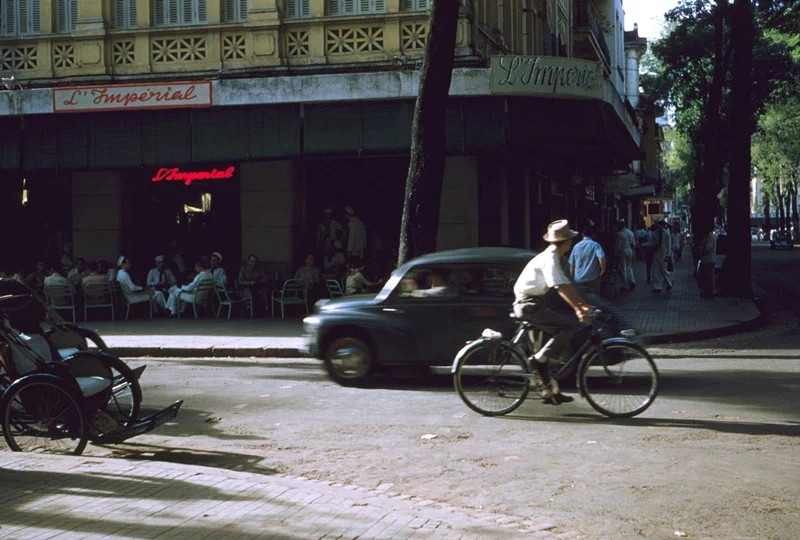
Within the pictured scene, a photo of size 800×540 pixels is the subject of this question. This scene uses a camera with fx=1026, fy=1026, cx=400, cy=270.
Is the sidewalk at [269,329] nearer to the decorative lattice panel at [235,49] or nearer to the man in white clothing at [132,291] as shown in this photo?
the man in white clothing at [132,291]

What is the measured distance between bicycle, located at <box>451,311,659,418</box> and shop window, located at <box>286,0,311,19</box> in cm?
1272

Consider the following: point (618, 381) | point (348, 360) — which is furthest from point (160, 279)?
point (618, 381)

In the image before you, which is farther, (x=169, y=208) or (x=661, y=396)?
(x=169, y=208)

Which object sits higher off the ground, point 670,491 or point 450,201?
point 450,201

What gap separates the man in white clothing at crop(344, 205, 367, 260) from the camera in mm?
21250

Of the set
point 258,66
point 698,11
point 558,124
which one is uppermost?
point 698,11

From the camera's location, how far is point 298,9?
20594 mm

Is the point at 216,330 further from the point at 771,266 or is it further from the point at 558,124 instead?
the point at 771,266

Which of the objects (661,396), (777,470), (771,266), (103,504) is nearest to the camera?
(103,504)

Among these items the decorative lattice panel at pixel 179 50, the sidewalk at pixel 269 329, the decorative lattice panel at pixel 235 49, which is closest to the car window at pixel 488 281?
the sidewalk at pixel 269 329

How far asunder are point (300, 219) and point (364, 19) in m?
4.48

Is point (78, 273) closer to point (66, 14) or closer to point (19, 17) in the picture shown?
point (66, 14)

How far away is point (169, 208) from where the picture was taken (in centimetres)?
2314

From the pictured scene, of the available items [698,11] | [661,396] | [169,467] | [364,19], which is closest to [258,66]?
[364,19]
